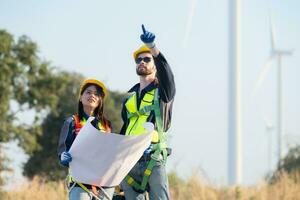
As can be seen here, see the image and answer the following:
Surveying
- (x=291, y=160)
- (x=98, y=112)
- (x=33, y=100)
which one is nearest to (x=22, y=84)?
(x=33, y=100)

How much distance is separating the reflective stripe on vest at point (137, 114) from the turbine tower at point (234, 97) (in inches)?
1054

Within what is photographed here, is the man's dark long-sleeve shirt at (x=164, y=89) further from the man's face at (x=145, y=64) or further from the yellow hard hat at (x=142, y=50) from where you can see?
A: the yellow hard hat at (x=142, y=50)

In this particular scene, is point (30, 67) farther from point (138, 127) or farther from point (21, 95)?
point (138, 127)

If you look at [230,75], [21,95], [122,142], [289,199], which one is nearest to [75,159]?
[122,142]

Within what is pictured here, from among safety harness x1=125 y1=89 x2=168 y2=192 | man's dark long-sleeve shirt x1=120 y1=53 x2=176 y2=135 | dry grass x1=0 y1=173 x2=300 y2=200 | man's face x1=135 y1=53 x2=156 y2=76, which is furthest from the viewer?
dry grass x1=0 y1=173 x2=300 y2=200

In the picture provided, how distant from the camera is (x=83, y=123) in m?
7.11

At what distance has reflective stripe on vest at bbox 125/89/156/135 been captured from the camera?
276 inches

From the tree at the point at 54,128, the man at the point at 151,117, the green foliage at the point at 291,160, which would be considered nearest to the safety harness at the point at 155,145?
the man at the point at 151,117

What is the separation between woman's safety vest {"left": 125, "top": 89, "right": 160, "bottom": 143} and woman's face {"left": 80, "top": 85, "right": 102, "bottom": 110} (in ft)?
0.86

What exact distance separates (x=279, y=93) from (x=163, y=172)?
31.1m

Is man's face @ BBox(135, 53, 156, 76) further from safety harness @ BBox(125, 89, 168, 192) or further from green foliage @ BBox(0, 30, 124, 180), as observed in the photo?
green foliage @ BBox(0, 30, 124, 180)

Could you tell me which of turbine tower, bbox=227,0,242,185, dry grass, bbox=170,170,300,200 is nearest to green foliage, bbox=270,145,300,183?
turbine tower, bbox=227,0,242,185

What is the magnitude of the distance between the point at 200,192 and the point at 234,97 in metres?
20.9

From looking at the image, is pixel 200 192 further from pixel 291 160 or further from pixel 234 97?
pixel 234 97
